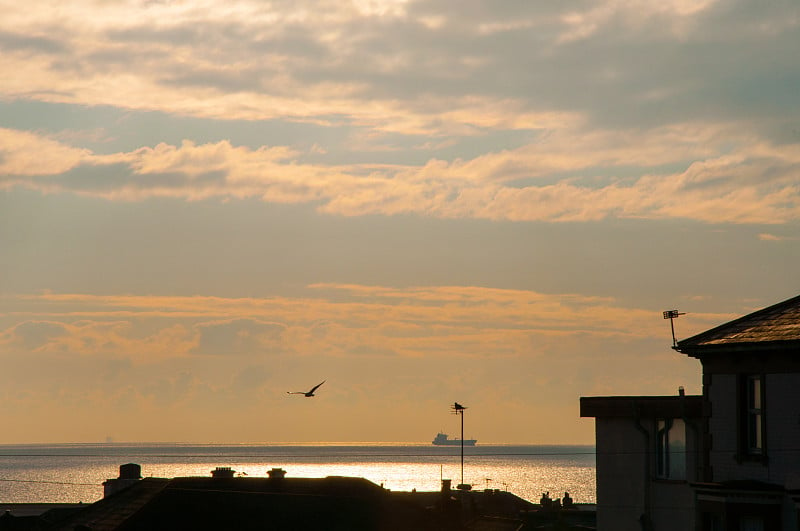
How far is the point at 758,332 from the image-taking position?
123 feet

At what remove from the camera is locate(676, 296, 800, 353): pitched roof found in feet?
118

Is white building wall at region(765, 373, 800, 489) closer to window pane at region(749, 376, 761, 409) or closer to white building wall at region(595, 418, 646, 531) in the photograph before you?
window pane at region(749, 376, 761, 409)

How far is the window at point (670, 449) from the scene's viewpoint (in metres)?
44.9

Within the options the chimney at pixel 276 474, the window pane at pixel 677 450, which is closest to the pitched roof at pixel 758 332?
the window pane at pixel 677 450

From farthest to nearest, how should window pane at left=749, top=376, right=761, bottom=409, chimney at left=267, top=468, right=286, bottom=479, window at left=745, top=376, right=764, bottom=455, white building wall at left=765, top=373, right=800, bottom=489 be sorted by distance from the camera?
chimney at left=267, top=468, right=286, bottom=479
window pane at left=749, top=376, right=761, bottom=409
window at left=745, top=376, right=764, bottom=455
white building wall at left=765, top=373, right=800, bottom=489

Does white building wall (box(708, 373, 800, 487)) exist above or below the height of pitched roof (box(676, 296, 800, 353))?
below

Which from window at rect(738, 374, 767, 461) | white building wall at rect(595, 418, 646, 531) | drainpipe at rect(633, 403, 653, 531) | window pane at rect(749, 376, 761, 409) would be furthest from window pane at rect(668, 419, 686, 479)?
window pane at rect(749, 376, 761, 409)

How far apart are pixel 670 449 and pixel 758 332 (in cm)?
976

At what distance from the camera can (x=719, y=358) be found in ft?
125

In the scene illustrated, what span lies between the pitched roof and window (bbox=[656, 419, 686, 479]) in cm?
633

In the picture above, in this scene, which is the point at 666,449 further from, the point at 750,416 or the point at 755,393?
the point at 755,393

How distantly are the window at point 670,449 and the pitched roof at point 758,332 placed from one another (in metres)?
6.33

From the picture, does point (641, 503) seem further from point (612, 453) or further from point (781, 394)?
point (781, 394)

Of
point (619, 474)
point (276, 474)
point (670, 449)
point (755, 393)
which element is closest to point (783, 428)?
point (755, 393)
